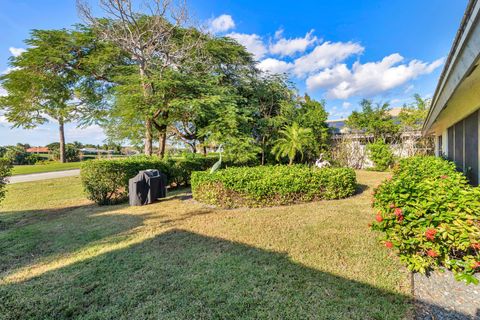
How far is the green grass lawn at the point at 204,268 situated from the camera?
7.30 feet

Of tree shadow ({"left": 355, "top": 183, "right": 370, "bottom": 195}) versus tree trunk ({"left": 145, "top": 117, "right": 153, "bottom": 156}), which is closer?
tree shadow ({"left": 355, "top": 183, "right": 370, "bottom": 195})

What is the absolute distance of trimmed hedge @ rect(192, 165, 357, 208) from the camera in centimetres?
602

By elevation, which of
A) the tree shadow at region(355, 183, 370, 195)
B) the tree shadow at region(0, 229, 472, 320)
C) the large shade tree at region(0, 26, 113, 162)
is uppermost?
the large shade tree at region(0, 26, 113, 162)

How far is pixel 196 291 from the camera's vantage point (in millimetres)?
2488

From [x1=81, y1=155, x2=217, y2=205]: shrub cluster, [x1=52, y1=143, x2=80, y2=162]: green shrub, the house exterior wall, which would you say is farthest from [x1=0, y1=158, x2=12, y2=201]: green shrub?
[x1=52, y1=143, x2=80, y2=162]: green shrub

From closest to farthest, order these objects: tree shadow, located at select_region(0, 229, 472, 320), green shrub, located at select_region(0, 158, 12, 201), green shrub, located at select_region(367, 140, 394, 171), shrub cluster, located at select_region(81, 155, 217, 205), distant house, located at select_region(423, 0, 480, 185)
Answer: distant house, located at select_region(423, 0, 480, 185), tree shadow, located at select_region(0, 229, 472, 320), green shrub, located at select_region(0, 158, 12, 201), shrub cluster, located at select_region(81, 155, 217, 205), green shrub, located at select_region(367, 140, 394, 171)

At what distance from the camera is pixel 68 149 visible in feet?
85.3

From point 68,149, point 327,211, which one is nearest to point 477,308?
point 327,211

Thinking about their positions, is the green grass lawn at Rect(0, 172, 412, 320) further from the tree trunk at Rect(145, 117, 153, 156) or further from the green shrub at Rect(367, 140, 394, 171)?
the green shrub at Rect(367, 140, 394, 171)

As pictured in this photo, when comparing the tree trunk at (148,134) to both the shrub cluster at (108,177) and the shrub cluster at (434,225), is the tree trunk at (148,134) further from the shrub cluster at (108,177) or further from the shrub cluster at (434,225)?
the shrub cluster at (434,225)

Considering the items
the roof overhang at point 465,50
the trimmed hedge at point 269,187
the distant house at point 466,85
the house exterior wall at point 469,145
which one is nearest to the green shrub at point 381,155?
the house exterior wall at point 469,145

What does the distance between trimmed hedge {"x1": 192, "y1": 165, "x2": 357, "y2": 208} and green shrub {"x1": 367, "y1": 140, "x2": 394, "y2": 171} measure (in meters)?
8.61

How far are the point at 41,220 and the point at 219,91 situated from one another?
8112mm

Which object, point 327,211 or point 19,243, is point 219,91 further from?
point 19,243
